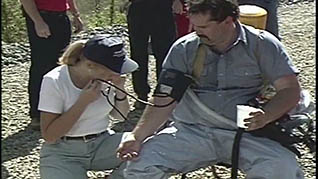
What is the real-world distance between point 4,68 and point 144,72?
1890 mm

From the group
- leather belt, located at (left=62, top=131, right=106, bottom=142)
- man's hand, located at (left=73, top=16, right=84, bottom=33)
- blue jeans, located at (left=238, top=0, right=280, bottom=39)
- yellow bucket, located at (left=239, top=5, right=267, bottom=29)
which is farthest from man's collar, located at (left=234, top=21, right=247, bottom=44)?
man's hand, located at (left=73, top=16, right=84, bottom=33)

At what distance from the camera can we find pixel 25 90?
19.8 feet

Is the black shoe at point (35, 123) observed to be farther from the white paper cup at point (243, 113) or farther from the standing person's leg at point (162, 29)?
the white paper cup at point (243, 113)

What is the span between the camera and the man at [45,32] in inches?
181

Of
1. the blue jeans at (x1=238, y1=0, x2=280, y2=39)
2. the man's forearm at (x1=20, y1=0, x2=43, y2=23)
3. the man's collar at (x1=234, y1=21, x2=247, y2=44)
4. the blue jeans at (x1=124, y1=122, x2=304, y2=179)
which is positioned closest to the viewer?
the blue jeans at (x1=124, y1=122, x2=304, y2=179)

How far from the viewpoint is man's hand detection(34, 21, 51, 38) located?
4.58m

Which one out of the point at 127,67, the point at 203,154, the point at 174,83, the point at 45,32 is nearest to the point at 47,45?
the point at 45,32

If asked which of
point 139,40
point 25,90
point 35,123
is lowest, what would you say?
point 25,90

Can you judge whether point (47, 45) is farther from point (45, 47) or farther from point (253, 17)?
point (253, 17)

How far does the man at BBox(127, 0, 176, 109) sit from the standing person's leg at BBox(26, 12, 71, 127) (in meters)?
0.47

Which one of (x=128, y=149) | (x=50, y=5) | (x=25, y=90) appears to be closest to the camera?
(x=128, y=149)

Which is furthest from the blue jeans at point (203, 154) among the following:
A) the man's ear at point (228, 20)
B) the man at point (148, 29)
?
the man at point (148, 29)

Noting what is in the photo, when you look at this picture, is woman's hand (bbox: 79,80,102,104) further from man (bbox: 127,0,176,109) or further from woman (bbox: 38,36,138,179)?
man (bbox: 127,0,176,109)

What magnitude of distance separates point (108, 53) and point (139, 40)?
1.88 m
